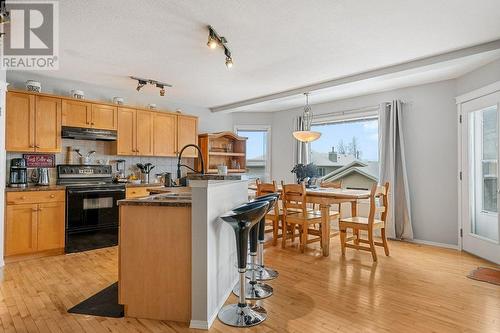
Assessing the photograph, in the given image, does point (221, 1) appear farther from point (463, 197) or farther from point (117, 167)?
point (463, 197)

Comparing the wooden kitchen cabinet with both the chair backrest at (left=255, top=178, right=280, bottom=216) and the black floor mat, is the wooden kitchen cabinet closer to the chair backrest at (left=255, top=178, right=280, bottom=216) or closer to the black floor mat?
the chair backrest at (left=255, top=178, right=280, bottom=216)

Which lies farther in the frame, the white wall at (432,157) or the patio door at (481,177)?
the white wall at (432,157)

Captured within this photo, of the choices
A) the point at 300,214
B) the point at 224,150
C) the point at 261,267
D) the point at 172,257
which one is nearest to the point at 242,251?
the point at 172,257

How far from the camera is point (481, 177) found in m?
4.12

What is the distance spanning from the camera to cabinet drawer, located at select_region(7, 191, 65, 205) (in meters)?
3.81

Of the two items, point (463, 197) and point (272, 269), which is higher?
point (463, 197)

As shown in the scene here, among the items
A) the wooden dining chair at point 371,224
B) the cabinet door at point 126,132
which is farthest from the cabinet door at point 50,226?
the wooden dining chair at point 371,224

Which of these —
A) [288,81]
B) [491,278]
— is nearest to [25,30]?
[288,81]

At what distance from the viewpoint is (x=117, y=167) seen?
5277 mm

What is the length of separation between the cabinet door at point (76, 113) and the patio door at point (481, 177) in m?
5.61

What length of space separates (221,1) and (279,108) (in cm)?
432

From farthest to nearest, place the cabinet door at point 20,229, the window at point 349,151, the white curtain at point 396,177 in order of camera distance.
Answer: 1. the window at point 349,151
2. the white curtain at point 396,177
3. the cabinet door at point 20,229

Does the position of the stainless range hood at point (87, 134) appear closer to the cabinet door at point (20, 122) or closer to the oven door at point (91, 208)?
the cabinet door at point (20, 122)

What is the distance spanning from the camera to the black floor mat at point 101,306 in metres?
2.48
